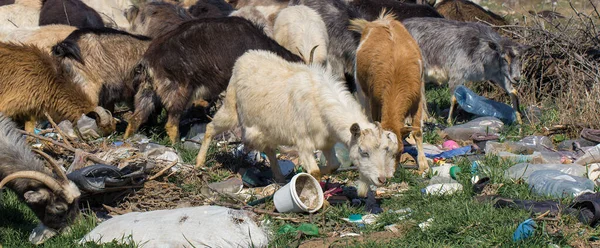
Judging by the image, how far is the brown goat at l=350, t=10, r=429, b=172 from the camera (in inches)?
309

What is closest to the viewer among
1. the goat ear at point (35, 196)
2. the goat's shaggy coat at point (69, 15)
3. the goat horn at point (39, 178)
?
the goat horn at point (39, 178)

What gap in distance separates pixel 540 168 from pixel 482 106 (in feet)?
9.83

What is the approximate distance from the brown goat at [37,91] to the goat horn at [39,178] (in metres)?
3.12

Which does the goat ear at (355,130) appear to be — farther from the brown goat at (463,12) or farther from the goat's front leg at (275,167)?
the brown goat at (463,12)

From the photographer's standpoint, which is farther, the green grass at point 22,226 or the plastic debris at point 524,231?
the green grass at point 22,226

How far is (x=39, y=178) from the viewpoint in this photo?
628cm

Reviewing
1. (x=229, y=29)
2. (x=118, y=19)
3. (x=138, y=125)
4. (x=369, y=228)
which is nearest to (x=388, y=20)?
(x=229, y=29)

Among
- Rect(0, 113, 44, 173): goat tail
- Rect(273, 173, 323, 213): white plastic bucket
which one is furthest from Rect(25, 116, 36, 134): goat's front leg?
Rect(273, 173, 323, 213): white plastic bucket

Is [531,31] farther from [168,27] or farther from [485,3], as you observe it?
[485,3]

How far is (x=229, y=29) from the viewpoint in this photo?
9.81 m

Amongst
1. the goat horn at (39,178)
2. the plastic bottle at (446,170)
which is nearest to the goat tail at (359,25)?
the plastic bottle at (446,170)

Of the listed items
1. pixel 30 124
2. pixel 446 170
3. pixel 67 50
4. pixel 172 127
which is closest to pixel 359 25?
pixel 172 127

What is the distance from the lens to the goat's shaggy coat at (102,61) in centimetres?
1004

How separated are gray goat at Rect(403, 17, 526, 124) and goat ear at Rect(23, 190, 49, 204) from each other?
5.54 m
